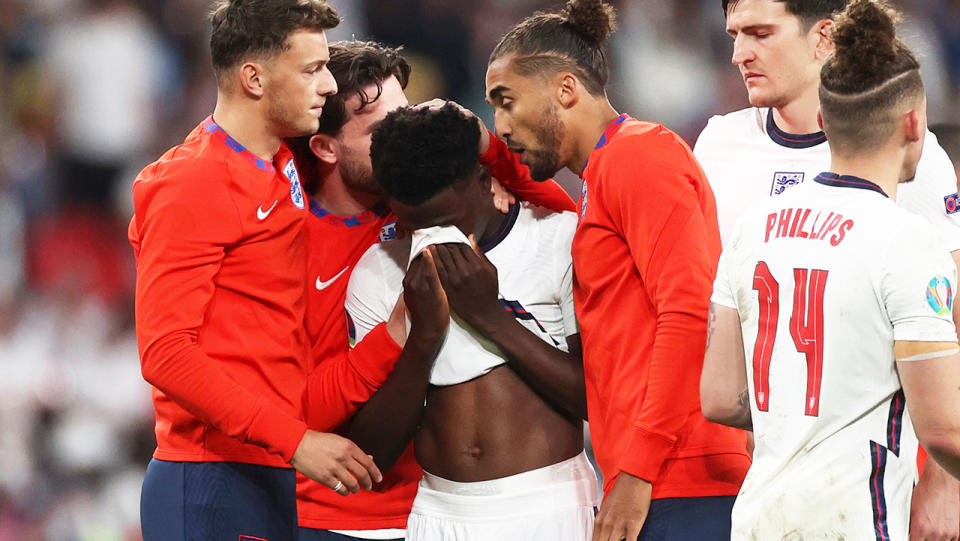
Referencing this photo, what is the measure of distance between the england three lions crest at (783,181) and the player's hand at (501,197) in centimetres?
80

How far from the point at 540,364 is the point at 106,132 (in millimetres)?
4803

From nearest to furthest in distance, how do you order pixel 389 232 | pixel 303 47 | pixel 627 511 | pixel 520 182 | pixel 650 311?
pixel 627 511, pixel 650 311, pixel 303 47, pixel 520 182, pixel 389 232

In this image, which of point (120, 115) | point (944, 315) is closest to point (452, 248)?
point (944, 315)

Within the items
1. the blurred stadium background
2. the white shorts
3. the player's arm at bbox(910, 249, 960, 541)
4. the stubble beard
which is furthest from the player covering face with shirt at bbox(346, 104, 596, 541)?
the blurred stadium background

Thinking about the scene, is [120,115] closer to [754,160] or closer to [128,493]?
[128,493]

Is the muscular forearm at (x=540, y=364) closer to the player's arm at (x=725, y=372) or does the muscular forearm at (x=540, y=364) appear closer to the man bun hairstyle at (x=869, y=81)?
the player's arm at (x=725, y=372)

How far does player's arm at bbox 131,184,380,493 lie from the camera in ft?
9.27

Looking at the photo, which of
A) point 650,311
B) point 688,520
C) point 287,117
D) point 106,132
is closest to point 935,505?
point 688,520

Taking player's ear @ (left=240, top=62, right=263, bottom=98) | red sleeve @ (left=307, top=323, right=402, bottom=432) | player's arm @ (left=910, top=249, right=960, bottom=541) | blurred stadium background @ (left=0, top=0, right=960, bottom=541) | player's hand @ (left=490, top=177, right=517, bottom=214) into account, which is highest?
player's ear @ (left=240, top=62, right=263, bottom=98)

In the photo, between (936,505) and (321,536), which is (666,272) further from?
(321,536)

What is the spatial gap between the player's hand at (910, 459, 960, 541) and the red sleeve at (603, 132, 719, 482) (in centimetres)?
55

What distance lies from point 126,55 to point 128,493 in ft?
8.90

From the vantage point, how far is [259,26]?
3.11 metres

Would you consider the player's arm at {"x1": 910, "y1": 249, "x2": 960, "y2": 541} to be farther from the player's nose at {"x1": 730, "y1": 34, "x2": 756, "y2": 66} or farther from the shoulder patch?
the shoulder patch
